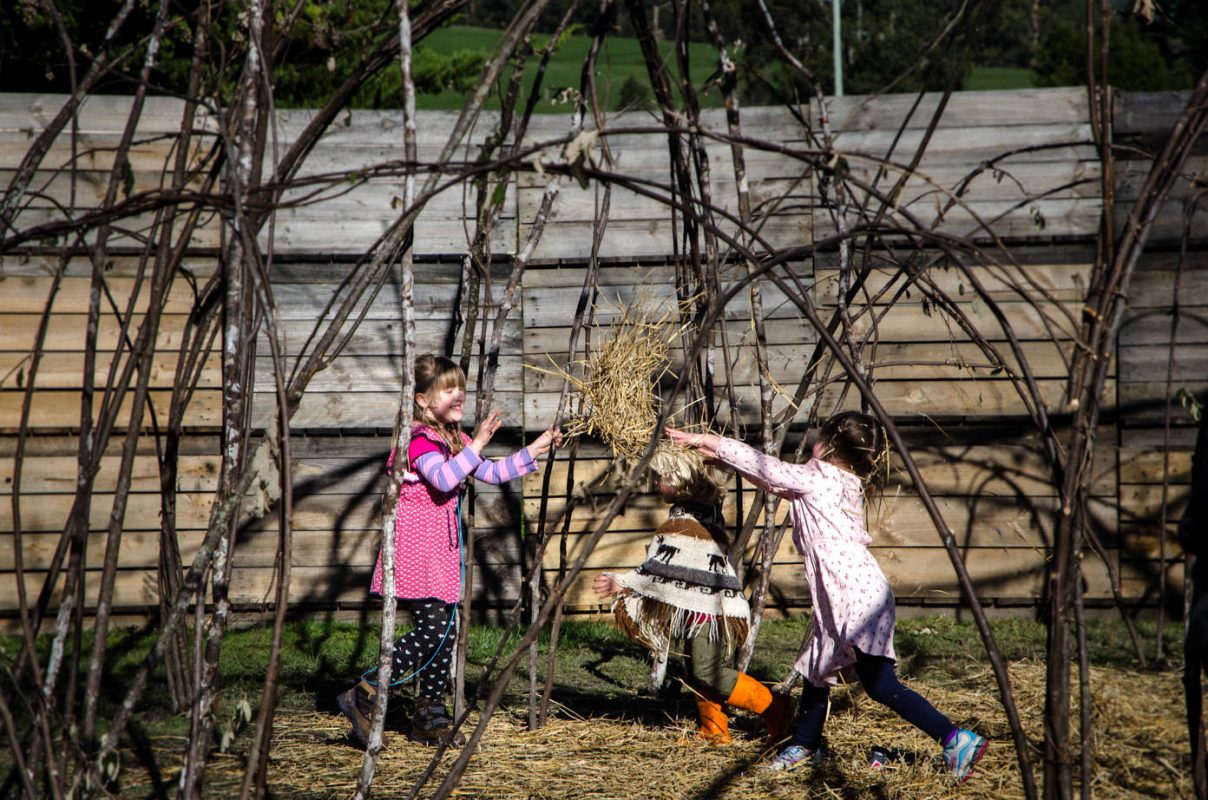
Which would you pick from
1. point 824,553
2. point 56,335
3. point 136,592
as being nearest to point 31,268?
point 56,335

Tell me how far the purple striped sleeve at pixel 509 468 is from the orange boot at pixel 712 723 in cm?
100

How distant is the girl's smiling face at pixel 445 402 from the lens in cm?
371

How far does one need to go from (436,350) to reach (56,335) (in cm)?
175

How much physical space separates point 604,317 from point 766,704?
199 centimetres

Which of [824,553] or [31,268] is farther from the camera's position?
[31,268]

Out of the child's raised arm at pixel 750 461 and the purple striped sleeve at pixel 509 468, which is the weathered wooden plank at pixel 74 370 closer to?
the purple striped sleeve at pixel 509 468

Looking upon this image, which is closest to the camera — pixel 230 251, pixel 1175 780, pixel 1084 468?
pixel 1084 468

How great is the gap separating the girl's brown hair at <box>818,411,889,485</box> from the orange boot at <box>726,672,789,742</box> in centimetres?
81

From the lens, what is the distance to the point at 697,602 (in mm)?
3605

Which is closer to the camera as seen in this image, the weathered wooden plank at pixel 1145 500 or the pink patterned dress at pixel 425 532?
the pink patterned dress at pixel 425 532

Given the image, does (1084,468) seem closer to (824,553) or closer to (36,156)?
(824,553)

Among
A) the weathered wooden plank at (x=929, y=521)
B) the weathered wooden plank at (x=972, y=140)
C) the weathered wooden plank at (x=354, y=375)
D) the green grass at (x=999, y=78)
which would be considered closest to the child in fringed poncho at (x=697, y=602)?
the weathered wooden plank at (x=929, y=521)

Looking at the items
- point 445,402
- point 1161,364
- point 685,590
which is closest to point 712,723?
point 685,590

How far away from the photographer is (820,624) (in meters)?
3.45
